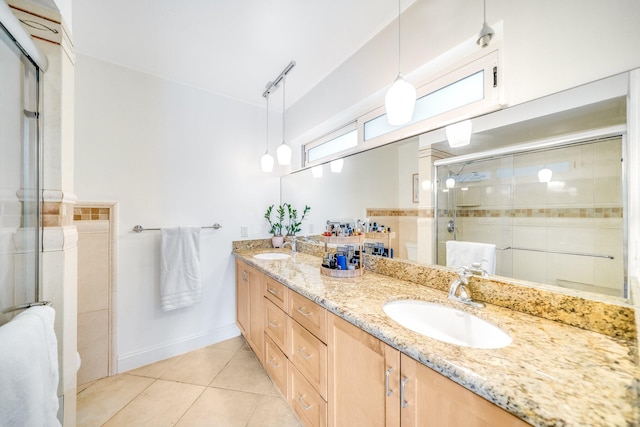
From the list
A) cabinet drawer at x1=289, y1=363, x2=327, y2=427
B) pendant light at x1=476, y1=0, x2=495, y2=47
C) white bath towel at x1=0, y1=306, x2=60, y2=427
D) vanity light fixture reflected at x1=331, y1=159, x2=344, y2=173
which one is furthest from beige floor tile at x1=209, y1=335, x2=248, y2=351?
pendant light at x1=476, y1=0, x2=495, y2=47

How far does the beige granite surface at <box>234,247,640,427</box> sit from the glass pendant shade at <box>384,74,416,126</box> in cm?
90

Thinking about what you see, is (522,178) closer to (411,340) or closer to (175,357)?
(411,340)

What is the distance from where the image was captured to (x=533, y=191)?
994mm

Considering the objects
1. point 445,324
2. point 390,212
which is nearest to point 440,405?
point 445,324

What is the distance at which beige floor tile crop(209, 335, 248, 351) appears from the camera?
2301mm

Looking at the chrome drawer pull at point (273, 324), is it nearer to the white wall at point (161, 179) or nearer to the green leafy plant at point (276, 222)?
the white wall at point (161, 179)

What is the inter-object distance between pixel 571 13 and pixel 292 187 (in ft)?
7.46

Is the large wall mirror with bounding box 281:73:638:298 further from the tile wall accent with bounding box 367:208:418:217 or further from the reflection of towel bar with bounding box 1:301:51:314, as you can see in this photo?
the reflection of towel bar with bounding box 1:301:51:314

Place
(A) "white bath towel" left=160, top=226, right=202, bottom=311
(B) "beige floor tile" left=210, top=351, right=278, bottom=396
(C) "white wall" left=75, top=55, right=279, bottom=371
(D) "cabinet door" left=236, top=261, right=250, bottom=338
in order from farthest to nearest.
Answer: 1. (D) "cabinet door" left=236, top=261, right=250, bottom=338
2. (A) "white bath towel" left=160, top=226, right=202, bottom=311
3. (C) "white wall" left=75, top=55, right=279, bottom=371
4. (B) "beige floor tile" left=210, top=351, right=278, bottom=396

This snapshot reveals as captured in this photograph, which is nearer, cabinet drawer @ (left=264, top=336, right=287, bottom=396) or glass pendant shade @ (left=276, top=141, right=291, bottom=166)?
cabinet drawer @ (left=264, top=336, right=287, bottom=396)

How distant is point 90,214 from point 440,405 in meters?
2.50

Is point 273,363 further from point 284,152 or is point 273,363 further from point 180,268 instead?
point 284,152

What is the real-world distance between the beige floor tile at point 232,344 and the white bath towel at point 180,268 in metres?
0.54

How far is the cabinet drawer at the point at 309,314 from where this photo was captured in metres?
1.14
